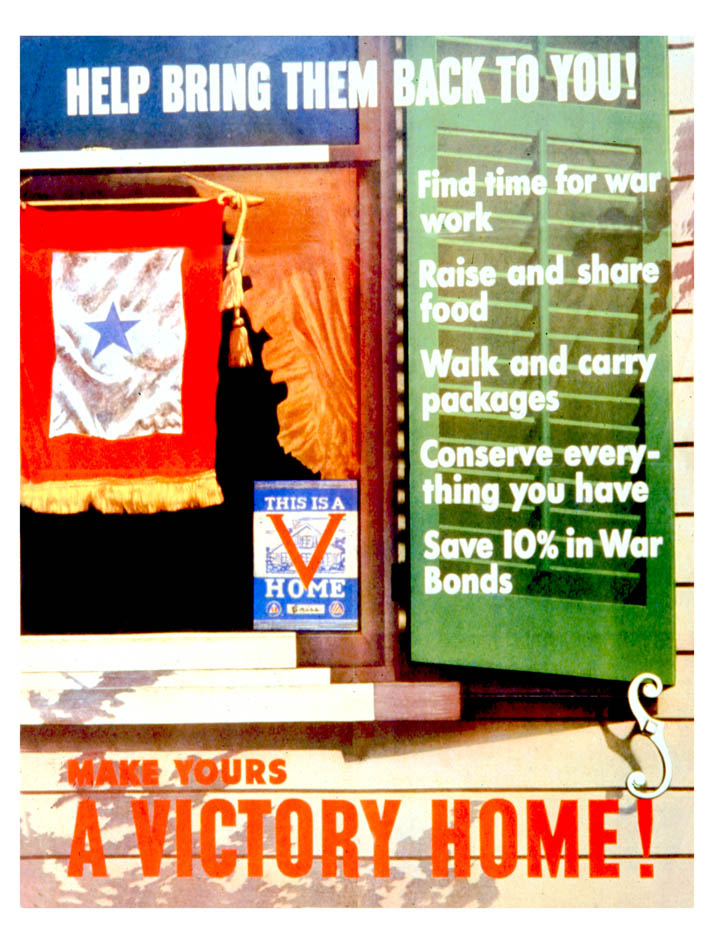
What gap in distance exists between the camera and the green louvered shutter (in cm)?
321

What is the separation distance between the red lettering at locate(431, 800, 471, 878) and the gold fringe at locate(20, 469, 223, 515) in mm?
1291

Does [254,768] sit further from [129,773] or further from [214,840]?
[129,773]

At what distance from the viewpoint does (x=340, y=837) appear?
3287 mm

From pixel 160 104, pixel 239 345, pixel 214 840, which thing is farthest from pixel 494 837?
pixel 160 104

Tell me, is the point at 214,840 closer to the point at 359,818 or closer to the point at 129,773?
the point at 129,773

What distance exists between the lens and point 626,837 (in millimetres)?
3258

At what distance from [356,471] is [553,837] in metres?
1.39

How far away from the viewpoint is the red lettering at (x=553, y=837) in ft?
10.7

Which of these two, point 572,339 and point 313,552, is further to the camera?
point 313,552

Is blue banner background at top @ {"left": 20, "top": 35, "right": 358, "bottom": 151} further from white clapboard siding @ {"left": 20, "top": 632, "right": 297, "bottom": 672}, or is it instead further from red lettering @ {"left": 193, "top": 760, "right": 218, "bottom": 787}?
red lettering @ {"left": 193, "top": 760, "right": 218, "bottom": 787}

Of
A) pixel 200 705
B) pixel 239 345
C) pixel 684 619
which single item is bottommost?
pixel 200 705

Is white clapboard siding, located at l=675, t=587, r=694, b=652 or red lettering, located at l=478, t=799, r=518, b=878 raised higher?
white clapboard siding, located at l=675, t=587, r=694, b=652

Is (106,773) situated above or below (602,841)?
above

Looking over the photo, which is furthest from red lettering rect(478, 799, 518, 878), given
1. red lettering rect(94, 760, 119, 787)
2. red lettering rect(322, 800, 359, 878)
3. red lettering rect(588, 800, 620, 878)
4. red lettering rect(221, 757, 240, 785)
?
red lettering rect(94, 760, 119, 787)
